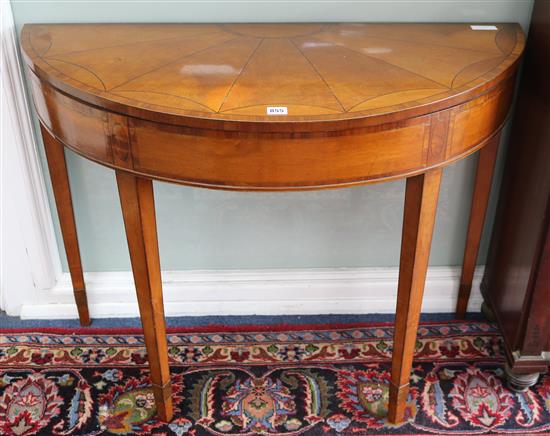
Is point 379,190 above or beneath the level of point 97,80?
beneath

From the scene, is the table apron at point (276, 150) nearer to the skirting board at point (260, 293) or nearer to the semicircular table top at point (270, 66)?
the semicircular table top at point (270, 66)

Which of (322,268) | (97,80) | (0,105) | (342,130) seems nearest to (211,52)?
(97,80)

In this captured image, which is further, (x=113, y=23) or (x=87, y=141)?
(x=113, y=23)

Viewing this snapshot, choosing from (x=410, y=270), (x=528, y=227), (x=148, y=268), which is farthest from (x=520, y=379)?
(x=148, y=268)

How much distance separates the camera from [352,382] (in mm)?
1678

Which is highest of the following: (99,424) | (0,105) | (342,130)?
(342,130)

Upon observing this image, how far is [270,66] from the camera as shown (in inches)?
49.1

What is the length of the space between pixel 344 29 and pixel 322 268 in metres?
0.68

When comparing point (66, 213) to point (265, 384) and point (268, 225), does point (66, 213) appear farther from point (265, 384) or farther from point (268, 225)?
point (265, 384)

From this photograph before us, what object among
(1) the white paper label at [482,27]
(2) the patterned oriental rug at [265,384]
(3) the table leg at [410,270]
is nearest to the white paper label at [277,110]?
(3) the table leg at [410,270]

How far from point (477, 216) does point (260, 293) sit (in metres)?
0.60

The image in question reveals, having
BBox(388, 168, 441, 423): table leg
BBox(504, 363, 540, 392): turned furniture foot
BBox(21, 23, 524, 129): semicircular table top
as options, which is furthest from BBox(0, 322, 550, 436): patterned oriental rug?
BBox(21, 23, 524, 129): semicircular table top

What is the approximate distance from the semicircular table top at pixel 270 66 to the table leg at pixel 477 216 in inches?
11.7

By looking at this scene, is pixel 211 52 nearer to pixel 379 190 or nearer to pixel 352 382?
pixel 379 190
